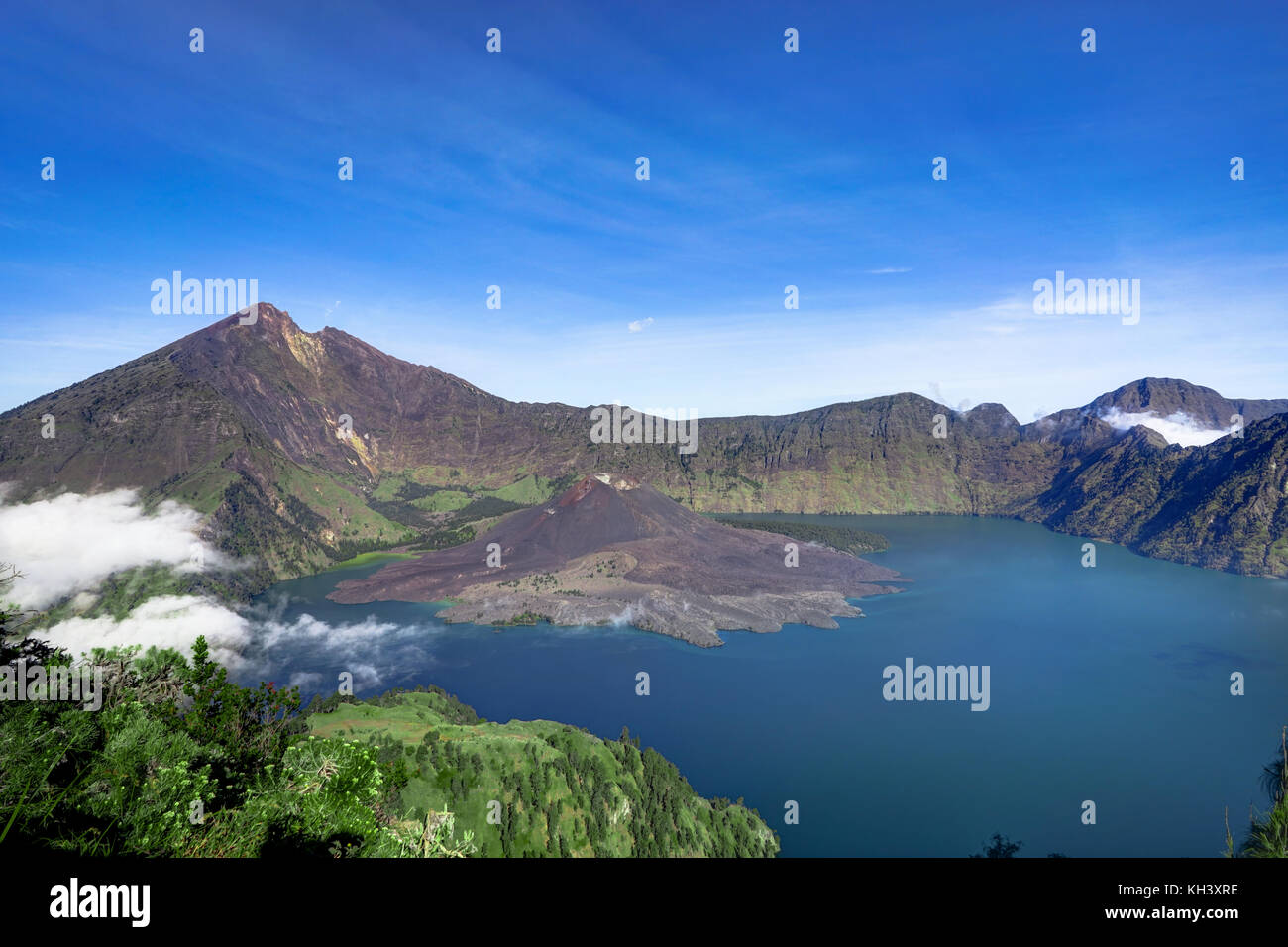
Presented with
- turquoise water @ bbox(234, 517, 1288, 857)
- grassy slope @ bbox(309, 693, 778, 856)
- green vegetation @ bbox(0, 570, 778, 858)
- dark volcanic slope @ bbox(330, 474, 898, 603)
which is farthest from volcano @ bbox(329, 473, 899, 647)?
green vegetation @ bbox(0, 570, 778, 858)

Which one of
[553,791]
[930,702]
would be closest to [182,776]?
[553,791]

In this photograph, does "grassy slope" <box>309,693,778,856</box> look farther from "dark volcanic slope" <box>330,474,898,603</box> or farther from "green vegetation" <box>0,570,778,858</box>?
"dark volcanic slope" <box>330,474,898,603</box>

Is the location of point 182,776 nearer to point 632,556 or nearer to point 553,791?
point 553,791

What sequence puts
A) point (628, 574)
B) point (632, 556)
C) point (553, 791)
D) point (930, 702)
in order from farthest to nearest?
point (632, 556)
point (628, 574)
point (930, 702)
point (553, 791)

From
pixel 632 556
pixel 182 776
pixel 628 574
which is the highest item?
pixel 182 776

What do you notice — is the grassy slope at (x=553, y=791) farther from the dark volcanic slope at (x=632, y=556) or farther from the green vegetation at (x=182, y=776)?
the dark volcanic slope at (x=632, y=556)

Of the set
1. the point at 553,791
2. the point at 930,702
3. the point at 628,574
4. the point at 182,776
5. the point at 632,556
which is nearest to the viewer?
the point at 182,776
